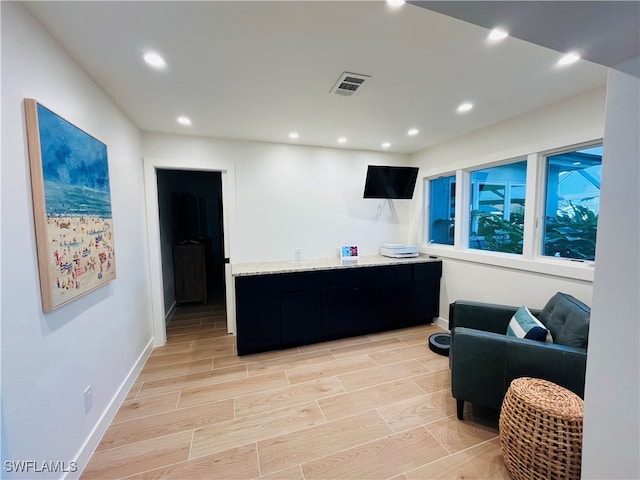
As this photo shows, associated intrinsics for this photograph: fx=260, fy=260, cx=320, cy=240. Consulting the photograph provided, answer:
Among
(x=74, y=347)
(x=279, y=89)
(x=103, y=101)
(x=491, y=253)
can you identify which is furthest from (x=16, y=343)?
(x=491, y=253)

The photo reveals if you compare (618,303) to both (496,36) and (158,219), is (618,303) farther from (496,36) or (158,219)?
(158,219)

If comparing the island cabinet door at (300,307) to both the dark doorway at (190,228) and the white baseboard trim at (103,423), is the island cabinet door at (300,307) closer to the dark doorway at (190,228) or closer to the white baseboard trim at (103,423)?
the white baseboard trim at (103,423)

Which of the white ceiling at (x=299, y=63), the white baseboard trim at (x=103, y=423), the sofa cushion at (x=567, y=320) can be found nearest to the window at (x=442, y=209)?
the white ceiling at (x=299, y=63)

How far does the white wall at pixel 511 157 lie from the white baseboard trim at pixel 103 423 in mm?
3545

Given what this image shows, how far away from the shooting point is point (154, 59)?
1588mm

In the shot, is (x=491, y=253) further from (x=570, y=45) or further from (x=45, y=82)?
(x=45, y=82)

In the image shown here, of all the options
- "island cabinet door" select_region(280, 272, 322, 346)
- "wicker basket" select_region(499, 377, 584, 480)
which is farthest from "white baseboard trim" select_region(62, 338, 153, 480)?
"wicker basket" select_region(499, 377, 584, 480)

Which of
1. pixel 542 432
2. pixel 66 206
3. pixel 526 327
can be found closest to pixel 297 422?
pixel 542 432

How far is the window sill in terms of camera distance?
6.95 feet

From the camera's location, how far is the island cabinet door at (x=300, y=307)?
113 inches

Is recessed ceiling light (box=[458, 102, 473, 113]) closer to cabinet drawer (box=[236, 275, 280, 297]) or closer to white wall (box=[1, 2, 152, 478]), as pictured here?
cabinet drawer (box=[236, 275, 280, 297])

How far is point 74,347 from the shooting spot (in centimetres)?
150

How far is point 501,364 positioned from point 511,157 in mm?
2010

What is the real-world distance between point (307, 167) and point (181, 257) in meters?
2.69
